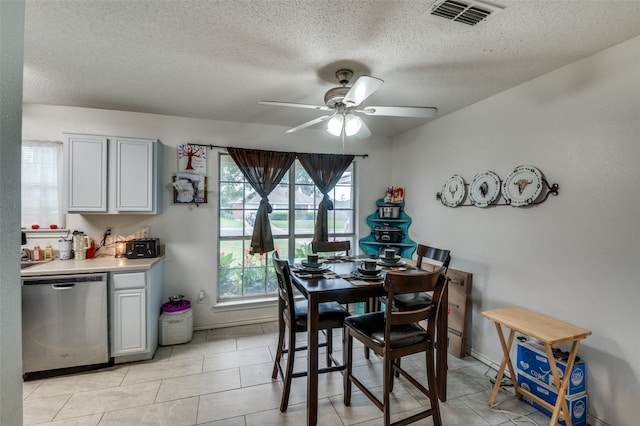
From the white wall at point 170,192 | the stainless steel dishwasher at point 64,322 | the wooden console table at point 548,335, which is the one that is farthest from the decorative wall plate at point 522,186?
the stainless steel dishwasher at point 64,322

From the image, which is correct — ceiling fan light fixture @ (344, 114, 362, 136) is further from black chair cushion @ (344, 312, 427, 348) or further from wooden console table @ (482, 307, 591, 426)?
wooden console table @ (482, 307, 591, 426)

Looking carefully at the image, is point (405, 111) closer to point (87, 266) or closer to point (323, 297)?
point (323, 297)

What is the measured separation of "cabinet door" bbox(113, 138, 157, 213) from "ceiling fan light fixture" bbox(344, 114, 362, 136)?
209 cm

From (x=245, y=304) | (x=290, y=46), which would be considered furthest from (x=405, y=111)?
(x=245, y=304)

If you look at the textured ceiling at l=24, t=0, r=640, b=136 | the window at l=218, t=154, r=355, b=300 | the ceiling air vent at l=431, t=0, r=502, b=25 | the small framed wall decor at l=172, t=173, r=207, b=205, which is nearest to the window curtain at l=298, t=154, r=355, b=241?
the window at l=218, t=154, r=355, b=300

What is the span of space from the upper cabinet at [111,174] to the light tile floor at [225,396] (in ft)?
5.05

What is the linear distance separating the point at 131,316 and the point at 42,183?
1.71 m

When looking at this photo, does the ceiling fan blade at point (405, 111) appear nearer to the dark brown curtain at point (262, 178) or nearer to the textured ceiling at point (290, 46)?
the textured ceiling at point (290, 46)

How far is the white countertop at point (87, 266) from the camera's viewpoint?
2430 mm

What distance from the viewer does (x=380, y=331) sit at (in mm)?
1912

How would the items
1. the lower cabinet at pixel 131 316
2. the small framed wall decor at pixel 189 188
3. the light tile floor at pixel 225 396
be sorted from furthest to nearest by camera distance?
the small framed wall decor at pixel 189 188
the lower cabinet at pixel 131 316
the light tile floor at pixel 225 396

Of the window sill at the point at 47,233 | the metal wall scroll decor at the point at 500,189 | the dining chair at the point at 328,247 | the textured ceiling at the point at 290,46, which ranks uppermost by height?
the textured ceiling at the point at 290,46

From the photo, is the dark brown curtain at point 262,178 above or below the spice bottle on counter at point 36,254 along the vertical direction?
above

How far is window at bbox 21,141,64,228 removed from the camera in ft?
9.62
